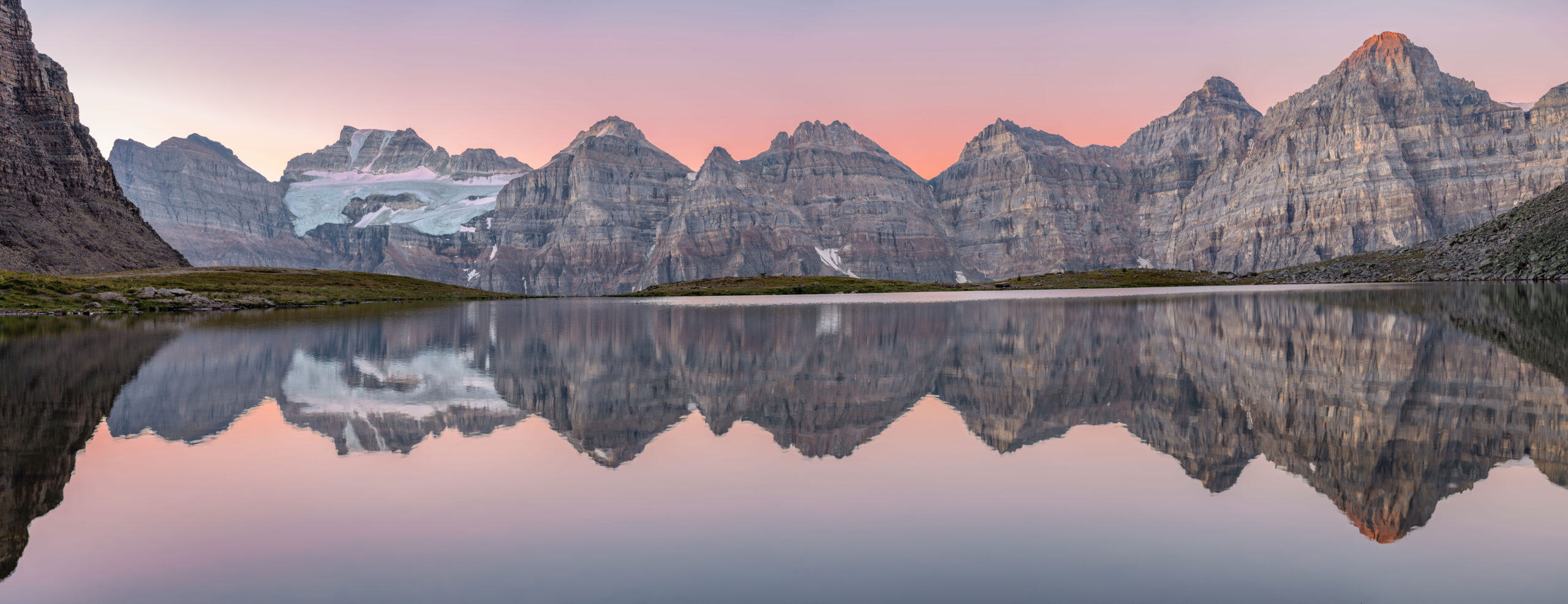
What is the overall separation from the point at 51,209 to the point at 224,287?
324ft

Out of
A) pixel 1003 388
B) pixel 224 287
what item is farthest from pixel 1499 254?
pixel 224 287

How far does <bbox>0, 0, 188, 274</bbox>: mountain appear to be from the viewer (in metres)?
162

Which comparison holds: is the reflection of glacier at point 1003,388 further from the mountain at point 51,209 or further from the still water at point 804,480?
the mountain at point 51,209

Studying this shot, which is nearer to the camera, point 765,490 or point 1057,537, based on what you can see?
point 1057,537

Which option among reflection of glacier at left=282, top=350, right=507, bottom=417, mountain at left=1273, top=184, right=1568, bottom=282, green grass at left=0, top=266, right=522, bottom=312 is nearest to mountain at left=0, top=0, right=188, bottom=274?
green grass at left=0, top=266, right=522, bottom=312

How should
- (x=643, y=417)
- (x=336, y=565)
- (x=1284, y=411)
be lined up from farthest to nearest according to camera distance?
(x=643, y=417) < (x=1284, y=411) < (x=336, y=565)

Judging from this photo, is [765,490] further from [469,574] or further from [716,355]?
[716,355]

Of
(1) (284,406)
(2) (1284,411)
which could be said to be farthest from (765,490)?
(1) (284,406)

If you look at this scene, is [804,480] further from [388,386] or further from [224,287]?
[224,287]

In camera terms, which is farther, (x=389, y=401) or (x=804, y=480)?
(x=389, y=401)

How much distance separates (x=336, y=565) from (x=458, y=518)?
2.06 meters

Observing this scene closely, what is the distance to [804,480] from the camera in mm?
13906

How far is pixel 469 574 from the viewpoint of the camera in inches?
379

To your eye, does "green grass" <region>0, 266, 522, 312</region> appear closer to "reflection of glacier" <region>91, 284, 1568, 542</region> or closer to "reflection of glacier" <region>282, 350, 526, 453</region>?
"reflection of glacier" <region>91, 284, 1568, 542</region>
